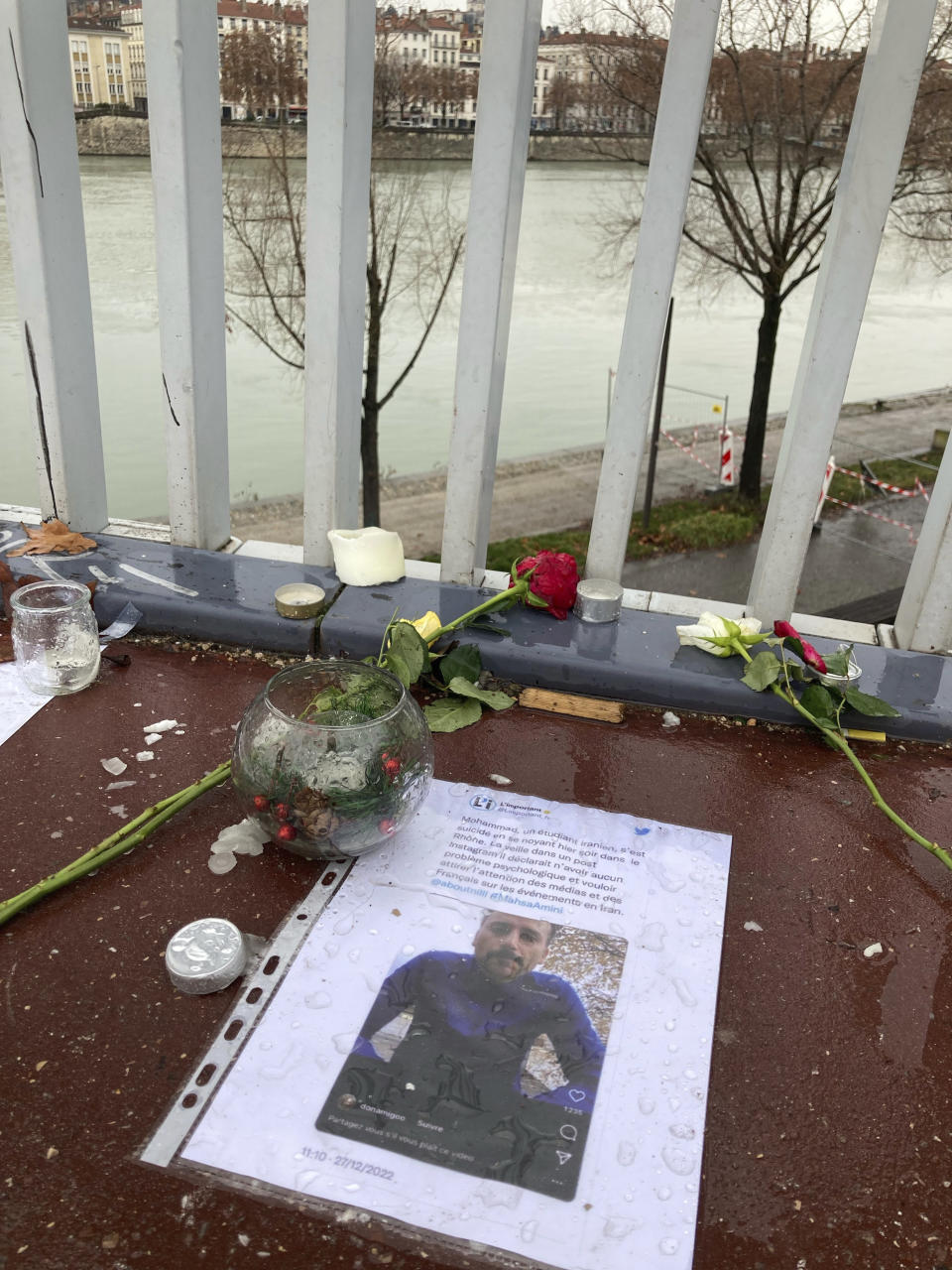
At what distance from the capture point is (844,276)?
142cm

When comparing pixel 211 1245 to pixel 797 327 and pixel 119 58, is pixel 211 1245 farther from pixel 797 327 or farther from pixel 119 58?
pixel 797 327

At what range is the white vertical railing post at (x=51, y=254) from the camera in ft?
5.07

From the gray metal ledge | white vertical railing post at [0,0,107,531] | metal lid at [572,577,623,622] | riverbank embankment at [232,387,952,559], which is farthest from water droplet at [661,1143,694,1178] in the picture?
riverbank embankment at [232,387,952,559]

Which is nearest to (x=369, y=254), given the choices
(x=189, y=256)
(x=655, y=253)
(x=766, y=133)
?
(x=766, y=133)

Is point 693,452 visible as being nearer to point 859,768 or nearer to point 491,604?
point 491,604

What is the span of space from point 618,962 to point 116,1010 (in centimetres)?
50

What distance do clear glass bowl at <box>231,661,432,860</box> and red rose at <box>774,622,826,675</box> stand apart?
642mm

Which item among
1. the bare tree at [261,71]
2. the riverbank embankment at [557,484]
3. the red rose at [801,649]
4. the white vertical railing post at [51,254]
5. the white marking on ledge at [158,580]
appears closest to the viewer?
the red rose at [801,649]

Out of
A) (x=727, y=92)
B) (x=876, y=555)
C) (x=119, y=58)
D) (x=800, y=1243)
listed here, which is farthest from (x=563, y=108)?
(x=876, y=555)

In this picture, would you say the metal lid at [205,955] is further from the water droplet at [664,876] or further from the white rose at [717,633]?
the white rose at [717,633]

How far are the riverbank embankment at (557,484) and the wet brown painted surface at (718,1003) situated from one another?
14.6ft

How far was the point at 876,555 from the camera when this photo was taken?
624 centimetres

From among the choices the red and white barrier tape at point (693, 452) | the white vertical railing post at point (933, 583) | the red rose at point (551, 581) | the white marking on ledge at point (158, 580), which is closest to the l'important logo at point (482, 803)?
the red rose at point (551, 581)

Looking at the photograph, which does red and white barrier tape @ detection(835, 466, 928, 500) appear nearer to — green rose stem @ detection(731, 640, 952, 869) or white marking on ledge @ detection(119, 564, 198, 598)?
green rose stem @ detection(731, 640, 952, 869)
